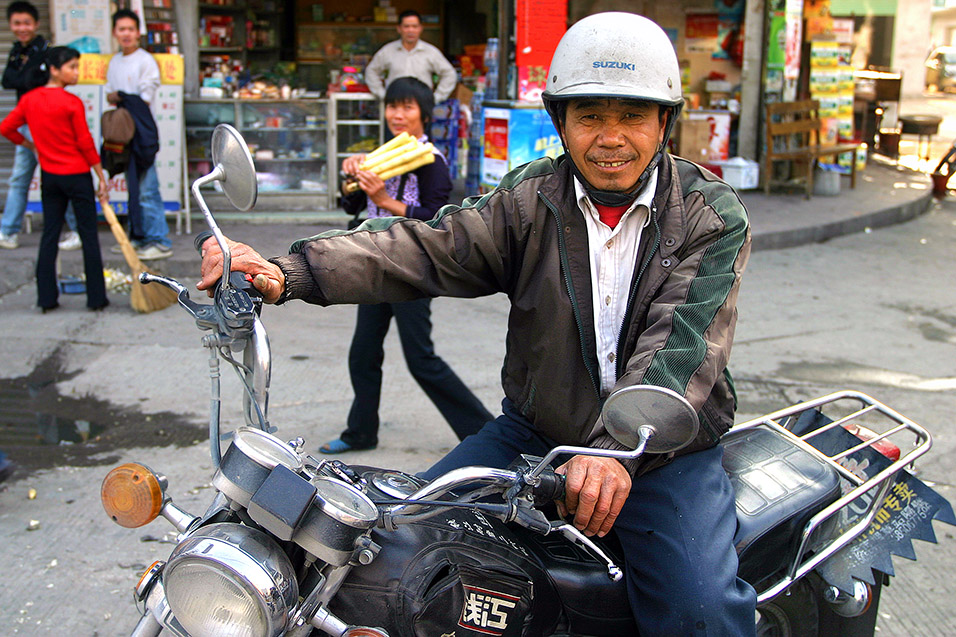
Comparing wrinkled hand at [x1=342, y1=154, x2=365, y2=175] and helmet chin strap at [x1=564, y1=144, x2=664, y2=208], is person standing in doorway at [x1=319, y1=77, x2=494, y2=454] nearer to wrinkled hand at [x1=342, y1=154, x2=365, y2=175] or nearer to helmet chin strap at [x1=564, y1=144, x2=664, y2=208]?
wrinkled hand at [x1=342, y1=154, x2=365, y2=175]

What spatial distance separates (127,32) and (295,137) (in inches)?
79.5

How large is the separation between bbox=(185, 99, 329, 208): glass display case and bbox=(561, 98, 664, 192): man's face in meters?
7.48

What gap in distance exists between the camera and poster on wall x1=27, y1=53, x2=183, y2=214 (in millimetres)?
8344

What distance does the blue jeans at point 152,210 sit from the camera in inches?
309

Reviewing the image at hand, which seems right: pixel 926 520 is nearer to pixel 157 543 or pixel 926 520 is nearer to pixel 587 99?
pixel 587 99

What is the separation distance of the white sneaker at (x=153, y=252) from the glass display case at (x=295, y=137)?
1.45m

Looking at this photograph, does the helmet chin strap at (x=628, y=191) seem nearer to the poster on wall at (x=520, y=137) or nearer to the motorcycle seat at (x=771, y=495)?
the motorcycle seat at (x=771, y=495)

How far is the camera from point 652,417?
5.13ft

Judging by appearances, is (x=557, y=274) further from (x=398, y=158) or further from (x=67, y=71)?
(x=67, y=71)

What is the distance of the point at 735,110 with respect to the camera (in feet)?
38.9

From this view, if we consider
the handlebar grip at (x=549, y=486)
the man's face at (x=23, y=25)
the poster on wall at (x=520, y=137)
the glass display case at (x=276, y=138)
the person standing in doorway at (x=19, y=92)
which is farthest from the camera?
the glass display case at (x=276, y=138)

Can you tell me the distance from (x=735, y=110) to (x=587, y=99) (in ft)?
34.1

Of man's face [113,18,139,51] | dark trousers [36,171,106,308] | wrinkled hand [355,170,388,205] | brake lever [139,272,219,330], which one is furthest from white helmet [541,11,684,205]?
man's face [113,18,139,51]

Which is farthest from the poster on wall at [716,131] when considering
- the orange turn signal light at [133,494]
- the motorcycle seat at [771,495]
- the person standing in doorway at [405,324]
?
the orange turn signal light at [133,494]
